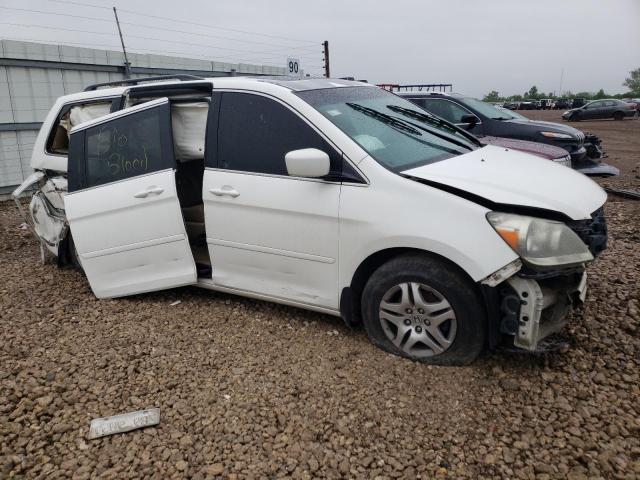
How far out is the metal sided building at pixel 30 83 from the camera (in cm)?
891

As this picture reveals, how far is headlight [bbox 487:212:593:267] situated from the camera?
102 inches

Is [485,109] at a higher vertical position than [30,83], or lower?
lower

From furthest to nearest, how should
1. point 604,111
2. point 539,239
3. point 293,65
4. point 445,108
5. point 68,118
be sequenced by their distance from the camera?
point 604,111 → point 293,65 → point 445,108 → point 68,118 → point 539,239

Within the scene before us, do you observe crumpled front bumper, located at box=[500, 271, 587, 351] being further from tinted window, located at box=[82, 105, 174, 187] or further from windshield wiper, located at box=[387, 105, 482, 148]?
tinted window, located at box=[82, 105, 174, 187]

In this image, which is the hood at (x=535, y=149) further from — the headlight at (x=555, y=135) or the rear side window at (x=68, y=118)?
the rear side window at (x=68, y=118)

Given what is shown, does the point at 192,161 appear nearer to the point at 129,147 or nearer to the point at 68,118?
the point at 129,147

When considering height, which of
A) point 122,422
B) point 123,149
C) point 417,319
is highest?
point 123,149

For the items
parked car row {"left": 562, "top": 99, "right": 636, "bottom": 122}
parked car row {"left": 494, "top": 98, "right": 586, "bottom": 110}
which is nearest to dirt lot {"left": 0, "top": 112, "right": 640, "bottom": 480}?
parked car row {"left": 562, "top": 99, "right": 636, "bottom": 122}

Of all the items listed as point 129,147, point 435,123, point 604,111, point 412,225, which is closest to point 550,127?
point 435,123

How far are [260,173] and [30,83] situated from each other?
318 inches

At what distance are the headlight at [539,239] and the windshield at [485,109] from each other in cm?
606

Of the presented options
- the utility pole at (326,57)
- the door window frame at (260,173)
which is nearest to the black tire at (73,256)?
the door window frame at (260,173)

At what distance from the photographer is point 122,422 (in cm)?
264

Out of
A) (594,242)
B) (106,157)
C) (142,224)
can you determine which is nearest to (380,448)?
(594,242)
